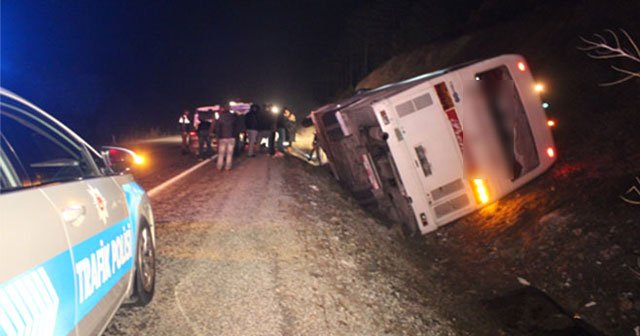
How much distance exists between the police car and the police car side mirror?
17 mm

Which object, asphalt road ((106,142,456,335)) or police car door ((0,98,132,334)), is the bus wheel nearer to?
asphalt road ((106,142,456,335))

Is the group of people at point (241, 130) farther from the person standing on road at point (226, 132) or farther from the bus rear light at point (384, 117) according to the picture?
the bus rear light at point (384, 117)

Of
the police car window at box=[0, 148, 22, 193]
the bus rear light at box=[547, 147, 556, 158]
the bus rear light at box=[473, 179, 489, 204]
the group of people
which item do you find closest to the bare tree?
the bus rear light at box=[547, 147, 556, 158]

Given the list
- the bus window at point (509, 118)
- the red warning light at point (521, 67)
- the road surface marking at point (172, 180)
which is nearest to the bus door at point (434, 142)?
the bus window at point (509, 118)

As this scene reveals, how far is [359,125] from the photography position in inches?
355

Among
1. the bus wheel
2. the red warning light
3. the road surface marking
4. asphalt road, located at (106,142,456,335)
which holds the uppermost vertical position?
the road surface marking

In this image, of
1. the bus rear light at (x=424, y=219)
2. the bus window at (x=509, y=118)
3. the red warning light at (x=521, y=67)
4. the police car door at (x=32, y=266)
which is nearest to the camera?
the police car door at (x=32, y=266)

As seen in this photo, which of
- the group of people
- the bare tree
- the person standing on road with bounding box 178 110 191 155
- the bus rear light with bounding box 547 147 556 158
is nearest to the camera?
the bare tree

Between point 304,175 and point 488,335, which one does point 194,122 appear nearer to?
point 304,175

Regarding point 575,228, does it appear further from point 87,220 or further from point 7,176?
point 7,176

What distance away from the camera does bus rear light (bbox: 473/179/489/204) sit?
738 cm

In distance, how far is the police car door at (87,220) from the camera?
2.37 meters

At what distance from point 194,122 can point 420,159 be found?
12.7m

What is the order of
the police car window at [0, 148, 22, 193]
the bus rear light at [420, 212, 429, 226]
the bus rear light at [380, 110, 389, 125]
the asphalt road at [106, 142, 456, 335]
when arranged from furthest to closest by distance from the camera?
the bus rear light at [420, 212, 429, 226], the bus rear light at [380, 110, 389, 125], the asphalt road at [106, 142, 456, 335], the police car window at [0, 148, 22, 193]
